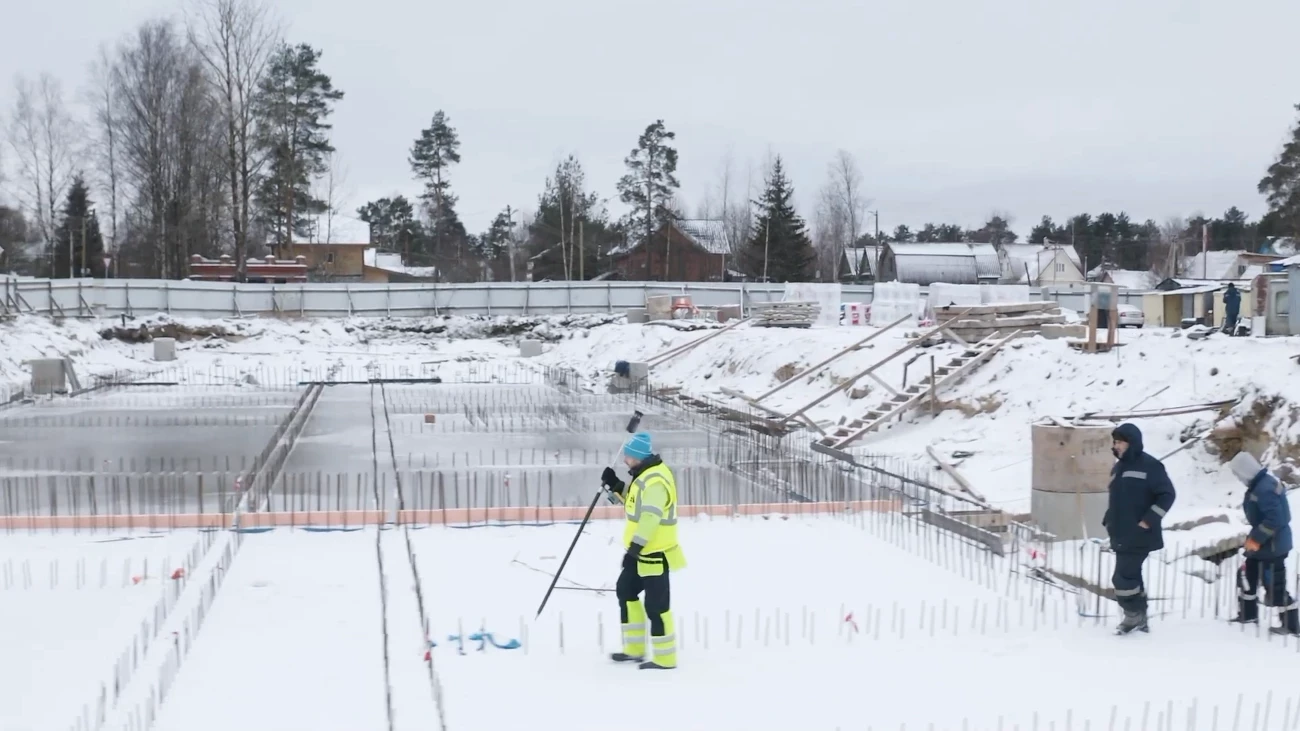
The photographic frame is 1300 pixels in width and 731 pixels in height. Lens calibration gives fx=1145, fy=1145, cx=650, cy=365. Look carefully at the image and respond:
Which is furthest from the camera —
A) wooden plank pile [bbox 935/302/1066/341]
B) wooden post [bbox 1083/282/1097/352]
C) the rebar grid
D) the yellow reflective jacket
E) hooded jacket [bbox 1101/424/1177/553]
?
wooden plank pile [bbox 935/302/1066/341]

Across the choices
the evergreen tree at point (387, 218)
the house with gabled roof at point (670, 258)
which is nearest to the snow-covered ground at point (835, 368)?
the house with gabled roof at point (670, 258)

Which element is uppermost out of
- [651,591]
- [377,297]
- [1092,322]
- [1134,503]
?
[377,297]

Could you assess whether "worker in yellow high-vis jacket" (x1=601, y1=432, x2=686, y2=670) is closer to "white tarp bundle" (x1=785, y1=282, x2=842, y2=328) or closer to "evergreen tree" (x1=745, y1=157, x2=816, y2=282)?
"white tarp bundle" (x1=785, y1=282, x2=842, y2=328)

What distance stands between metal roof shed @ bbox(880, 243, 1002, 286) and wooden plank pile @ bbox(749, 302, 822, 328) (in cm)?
2508

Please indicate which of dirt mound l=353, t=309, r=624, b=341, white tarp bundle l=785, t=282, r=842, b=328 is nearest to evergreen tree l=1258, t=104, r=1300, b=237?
white tarp bundle l=785, t=282, r=842, b=328

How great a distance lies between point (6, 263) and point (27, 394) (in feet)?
123

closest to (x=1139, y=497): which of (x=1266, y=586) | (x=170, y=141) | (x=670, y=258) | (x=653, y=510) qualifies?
(x=1266, y=586)

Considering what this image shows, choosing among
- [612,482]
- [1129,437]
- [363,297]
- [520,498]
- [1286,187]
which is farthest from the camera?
[1286,187]

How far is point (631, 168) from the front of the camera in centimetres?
5647

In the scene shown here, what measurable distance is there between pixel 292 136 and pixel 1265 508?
4550 cm

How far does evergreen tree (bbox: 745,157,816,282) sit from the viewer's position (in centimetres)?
5450

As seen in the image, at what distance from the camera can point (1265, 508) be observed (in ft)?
21.7

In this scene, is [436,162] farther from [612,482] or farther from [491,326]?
[612,482]

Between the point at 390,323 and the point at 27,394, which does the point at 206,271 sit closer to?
the point at 390,323
